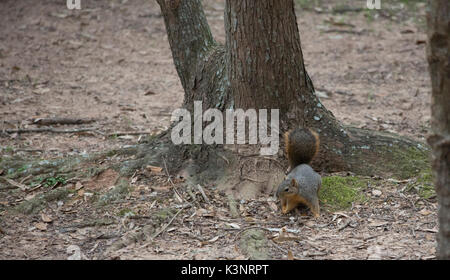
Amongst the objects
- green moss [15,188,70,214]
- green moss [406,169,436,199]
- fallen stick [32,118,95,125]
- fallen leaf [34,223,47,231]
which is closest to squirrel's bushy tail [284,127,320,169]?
green moss [406,169,436,199]

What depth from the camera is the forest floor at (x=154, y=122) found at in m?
3.84

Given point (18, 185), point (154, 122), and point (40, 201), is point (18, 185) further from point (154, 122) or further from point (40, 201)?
point (154, 122)

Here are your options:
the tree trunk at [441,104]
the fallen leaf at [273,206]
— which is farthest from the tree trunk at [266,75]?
the tree trunk at [441,104]

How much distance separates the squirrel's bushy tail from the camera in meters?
4.26

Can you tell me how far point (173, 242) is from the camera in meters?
3.84

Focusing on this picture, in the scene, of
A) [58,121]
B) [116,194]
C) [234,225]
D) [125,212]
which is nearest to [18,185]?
[116,194]

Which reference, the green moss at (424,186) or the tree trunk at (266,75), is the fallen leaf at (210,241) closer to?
the tree trunk at (266,75)

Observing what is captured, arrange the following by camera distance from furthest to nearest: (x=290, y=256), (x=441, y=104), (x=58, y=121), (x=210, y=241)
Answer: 1. (x=58, y=121)
2. (x=210, y=241)
3. (x=290, y=256)
4. (x=441, y=104)

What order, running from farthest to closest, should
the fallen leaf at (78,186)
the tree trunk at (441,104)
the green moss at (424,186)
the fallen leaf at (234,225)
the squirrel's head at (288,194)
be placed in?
1. the fallen leaf at (78,186)
2. the green moss at (424,186)
3. the squirrel's head at (288,194)
4. the fallen leaf at (234,225)
5. the tree trunk at (441,104)

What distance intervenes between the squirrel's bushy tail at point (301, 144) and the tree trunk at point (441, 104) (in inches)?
60.9

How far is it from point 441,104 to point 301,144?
168cm

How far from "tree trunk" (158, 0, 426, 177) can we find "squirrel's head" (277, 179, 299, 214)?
1.76ft

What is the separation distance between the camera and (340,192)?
4422 mm
